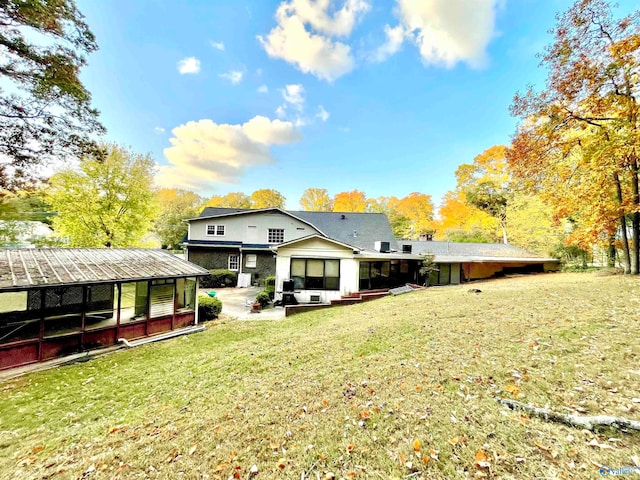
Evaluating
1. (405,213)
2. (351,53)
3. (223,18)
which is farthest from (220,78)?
(405,213)

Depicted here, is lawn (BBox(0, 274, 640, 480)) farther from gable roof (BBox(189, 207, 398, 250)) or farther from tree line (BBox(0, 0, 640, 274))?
gable roof (BBox(189, 207, 398, 250))

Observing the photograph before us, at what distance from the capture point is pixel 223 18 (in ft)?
45.3

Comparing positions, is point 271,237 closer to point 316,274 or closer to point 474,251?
point 316,274

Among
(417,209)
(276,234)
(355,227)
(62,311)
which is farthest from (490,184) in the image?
(62,311)

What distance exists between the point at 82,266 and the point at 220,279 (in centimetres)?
1125

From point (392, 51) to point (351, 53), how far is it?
2.58 meters

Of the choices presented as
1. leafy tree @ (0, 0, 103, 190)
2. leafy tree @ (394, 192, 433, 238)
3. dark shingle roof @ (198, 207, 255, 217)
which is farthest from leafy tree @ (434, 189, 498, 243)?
leafy tree @ (0, 0, 103, 190)

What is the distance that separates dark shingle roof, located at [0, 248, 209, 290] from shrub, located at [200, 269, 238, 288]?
26.5ft

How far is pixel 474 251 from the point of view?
63.3 ft

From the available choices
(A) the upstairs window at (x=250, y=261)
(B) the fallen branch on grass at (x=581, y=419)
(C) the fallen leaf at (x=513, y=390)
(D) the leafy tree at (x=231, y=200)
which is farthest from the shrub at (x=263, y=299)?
(D) the leafy tree at (x=231, y=200)

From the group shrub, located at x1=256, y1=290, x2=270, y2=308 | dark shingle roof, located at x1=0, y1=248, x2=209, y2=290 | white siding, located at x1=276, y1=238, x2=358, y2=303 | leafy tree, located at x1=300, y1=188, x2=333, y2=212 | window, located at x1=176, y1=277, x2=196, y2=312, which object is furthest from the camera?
leafy tree, located at x1=300, y1=188, x2=333, y2=212

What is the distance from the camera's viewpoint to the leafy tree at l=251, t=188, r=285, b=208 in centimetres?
4450

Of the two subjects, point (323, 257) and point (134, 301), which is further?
point (323, 257)

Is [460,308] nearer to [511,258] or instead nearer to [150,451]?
[150,451]
